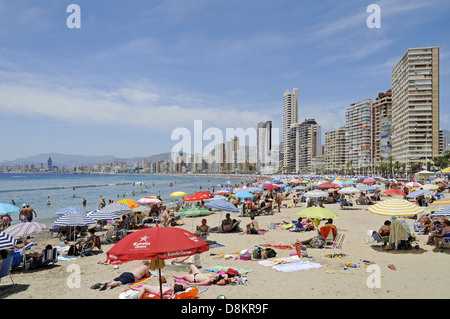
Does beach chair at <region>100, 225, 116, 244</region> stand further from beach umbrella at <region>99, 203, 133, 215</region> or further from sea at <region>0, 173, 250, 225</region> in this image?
sea at <region>0, 173, 250, 225</region>

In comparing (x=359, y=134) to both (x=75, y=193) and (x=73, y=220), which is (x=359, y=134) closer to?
(x=75, y=193)

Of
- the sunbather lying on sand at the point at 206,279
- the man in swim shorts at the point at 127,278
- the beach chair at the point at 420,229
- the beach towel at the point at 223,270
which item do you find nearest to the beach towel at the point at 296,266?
the beach towel at the point at 223,270

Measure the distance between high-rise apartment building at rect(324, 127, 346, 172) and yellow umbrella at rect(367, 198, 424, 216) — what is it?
151m

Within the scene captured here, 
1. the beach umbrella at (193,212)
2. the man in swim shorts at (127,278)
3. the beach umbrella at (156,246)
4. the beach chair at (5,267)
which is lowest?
the man in swim shorts at (127,278)

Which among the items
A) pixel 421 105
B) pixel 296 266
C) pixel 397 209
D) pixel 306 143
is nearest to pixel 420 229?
pixel 397 209

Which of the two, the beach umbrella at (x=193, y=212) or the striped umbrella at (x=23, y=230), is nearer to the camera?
the striped umbrella at (x=23, y=230)

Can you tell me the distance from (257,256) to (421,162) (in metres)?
95.0

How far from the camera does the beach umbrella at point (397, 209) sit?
941cm

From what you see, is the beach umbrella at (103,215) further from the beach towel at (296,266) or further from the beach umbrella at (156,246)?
the beach umbrella at (156,246)

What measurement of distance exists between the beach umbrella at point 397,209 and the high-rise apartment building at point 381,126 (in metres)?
111

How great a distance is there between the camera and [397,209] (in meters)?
9.57

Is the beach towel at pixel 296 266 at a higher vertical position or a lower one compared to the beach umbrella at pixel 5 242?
lower
